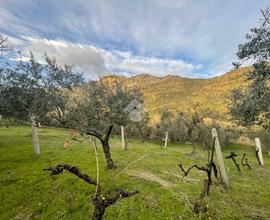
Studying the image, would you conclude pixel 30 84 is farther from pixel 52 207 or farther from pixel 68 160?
pixel 52 207

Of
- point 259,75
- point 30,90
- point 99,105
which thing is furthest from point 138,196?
point 99,105

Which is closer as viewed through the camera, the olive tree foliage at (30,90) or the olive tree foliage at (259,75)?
the olive tree foliage at (259,75)

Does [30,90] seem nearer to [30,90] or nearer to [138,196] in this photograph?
[30,90]

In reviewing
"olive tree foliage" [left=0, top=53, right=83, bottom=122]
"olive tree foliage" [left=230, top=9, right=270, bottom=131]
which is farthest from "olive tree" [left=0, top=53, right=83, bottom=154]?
"olive tree foliage" [left=230, top=9, right=270, bottom=131]

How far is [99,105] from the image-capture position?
86.8ft

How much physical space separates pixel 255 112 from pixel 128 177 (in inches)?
308

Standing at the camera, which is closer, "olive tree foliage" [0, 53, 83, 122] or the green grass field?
the green grass field

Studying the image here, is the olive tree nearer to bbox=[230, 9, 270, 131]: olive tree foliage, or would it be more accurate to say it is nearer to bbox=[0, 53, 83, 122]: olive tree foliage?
bbox=[0, 53, 83, 122]: olive tree foliage

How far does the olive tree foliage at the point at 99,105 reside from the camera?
71.9 ft

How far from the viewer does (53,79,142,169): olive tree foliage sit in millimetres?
21906

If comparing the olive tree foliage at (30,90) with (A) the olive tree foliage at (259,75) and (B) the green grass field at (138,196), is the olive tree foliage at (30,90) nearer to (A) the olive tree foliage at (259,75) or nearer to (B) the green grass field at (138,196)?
(B) the green grass field at (138,196)

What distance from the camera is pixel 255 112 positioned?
956 cm

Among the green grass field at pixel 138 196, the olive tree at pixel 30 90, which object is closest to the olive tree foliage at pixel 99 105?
the olive tree at pixel 30 90

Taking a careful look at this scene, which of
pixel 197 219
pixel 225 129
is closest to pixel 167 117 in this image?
pixel 225 129
